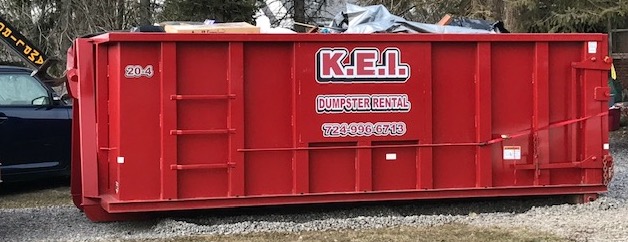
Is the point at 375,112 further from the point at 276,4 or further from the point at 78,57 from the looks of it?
the point at 276,4

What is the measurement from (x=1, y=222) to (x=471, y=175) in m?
5.10

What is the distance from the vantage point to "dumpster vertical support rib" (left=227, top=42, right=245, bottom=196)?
24.6ft

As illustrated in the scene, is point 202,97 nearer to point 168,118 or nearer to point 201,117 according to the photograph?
point 201,117

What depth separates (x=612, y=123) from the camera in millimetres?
17516

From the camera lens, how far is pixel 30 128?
1013cm

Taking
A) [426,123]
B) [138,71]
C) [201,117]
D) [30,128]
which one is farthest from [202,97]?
[30,128]

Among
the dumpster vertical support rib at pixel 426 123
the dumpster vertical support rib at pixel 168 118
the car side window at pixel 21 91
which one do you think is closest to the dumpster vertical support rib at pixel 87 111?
the dumpster vertical support rib at pixel 168 118

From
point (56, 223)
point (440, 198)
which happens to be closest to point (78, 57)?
point (56, 223)

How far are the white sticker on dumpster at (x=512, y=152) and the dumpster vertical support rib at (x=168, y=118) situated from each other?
3378 millimetres

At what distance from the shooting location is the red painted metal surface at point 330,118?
741cm

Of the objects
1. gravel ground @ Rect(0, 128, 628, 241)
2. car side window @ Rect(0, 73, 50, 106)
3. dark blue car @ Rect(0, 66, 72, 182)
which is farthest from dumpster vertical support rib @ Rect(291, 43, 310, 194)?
car side window @ Rect(0, 73, 50, 106)

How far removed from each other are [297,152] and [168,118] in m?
1.29

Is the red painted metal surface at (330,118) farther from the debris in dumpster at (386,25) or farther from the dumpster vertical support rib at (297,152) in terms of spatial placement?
the debris in dumpster at (386,25)

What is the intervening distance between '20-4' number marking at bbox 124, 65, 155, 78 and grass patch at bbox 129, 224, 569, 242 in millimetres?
1538
